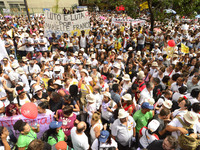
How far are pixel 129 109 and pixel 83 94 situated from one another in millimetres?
1534

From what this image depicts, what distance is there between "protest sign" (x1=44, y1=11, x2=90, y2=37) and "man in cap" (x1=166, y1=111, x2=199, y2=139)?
6.34 m

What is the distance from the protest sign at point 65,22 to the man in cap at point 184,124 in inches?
249

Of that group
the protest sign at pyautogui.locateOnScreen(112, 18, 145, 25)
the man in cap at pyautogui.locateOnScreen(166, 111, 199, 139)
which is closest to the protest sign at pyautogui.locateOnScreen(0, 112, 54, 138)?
the man in cap at pyautogui.locateOnScreen(166, 111, 199, 139)

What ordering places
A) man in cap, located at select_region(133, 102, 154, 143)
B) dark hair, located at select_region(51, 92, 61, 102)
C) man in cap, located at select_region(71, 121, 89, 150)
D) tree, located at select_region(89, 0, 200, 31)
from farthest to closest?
tree, located at select_region(89, 0, 200, 31) → dark hair, located at select_region(51, 92, 61, 102) → man in cap, located at select_region(133, 102, 154, 143) → man in cap, located at select_region(71, 121, 89, 150)

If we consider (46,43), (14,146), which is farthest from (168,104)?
(46,43)

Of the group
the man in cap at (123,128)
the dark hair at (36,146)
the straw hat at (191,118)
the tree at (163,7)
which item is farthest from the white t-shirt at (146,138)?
the tree at (163,7)

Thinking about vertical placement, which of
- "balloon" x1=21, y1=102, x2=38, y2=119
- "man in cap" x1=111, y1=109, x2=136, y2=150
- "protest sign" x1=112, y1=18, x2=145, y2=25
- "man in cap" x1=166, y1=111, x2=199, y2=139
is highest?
"protest sign" x1=112, y1=18, x2=145, y2=25

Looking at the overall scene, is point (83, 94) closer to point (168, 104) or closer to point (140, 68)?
point (168, 104)

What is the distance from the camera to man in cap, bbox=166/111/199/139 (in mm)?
2601

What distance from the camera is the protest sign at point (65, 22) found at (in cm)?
712

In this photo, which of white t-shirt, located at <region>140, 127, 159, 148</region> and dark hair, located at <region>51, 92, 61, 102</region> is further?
dark hair, located at <region>51, 92, 61, 102</region>

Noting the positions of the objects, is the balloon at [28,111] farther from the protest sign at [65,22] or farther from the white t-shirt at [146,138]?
the protest sign at [65,22]

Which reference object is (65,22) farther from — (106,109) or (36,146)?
(36,146)

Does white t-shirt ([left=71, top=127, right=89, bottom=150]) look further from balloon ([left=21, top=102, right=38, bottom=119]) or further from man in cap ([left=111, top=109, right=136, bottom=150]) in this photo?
balloon ([left=21, top=102, right=38, bottom=119])
